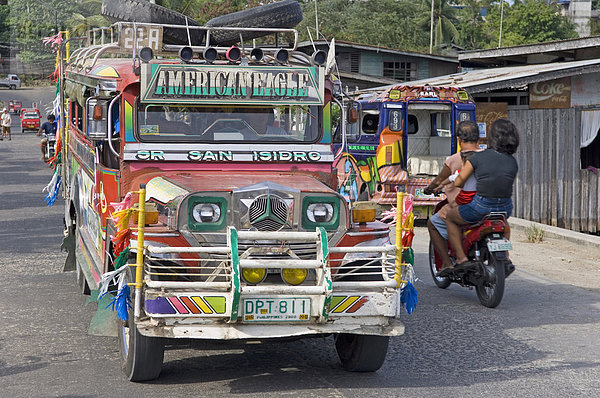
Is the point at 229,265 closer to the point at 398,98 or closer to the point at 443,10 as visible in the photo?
the point at 398,98

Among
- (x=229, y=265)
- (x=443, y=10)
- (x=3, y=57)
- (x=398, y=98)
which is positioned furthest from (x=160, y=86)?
(x=3, y=57)

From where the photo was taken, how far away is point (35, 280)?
34.3ft

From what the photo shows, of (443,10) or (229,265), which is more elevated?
(443,10)

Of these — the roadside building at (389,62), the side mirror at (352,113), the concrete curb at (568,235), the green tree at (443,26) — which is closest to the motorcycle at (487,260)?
the side mirror at (352,113)

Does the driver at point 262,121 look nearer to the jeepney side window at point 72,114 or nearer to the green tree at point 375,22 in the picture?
the jeepney side window at point 72,114

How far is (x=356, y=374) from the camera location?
21.8 ft

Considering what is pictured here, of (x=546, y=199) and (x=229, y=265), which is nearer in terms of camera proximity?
(x=229, y=265)

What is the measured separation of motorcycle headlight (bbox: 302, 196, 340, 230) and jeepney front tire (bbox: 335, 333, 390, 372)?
2.89 feet

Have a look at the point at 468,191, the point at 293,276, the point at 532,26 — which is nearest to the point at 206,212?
the point at 293,276

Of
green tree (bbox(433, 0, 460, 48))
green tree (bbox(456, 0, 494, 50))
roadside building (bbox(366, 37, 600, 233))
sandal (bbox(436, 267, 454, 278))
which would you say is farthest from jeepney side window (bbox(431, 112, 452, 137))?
green tree (bbox(433, 0, 460, 48))

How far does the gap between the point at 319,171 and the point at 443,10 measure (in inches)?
2422

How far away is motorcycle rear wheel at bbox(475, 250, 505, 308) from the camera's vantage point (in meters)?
8.84

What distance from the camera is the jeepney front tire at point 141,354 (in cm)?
604

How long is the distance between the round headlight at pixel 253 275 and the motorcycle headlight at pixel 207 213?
41 centimetres
